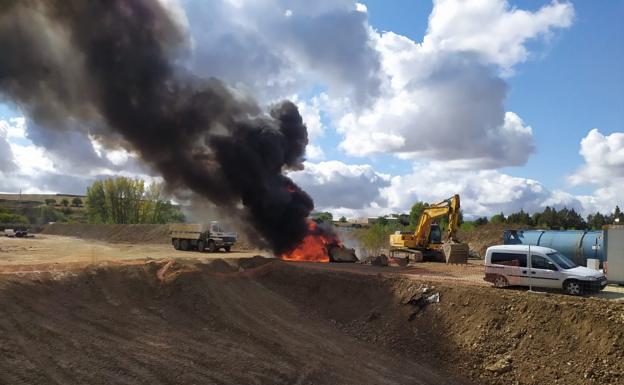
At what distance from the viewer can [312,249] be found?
122 feet

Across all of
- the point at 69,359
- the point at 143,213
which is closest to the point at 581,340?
the point at 69,359

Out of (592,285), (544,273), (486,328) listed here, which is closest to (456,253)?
(544,273)

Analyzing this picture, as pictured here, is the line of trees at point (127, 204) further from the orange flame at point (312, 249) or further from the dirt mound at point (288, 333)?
the dirt mound at point (288, 333)

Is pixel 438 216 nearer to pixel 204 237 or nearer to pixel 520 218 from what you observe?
pixel 204 237

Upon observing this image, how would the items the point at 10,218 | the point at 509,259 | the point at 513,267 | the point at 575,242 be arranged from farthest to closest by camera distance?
the point at 10,218 → the point at 575,242 → the point at 509,259 → the point at 513,267

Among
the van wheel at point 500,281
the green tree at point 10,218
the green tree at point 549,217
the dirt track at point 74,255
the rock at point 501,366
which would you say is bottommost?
the rock at point 501,366

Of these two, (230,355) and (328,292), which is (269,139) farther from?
(230,355)

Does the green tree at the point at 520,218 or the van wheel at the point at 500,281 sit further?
the green tree at the point at 520,218

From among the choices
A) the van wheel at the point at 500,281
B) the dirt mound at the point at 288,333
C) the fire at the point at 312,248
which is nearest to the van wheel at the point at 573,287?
the dirt mound at the point at 288,333

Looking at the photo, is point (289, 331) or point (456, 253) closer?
point (289, 331)

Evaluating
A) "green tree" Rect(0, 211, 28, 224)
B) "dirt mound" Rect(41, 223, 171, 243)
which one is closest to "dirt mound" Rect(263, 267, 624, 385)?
"dirt mound" Rect(41, 223, 171, 243)

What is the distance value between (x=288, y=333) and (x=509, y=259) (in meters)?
10.2

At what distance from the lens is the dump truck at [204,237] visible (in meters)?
46.8

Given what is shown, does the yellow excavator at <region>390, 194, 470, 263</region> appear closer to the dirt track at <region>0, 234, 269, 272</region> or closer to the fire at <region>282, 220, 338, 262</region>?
the fire at <region>282, 220, 338, 262</region>
